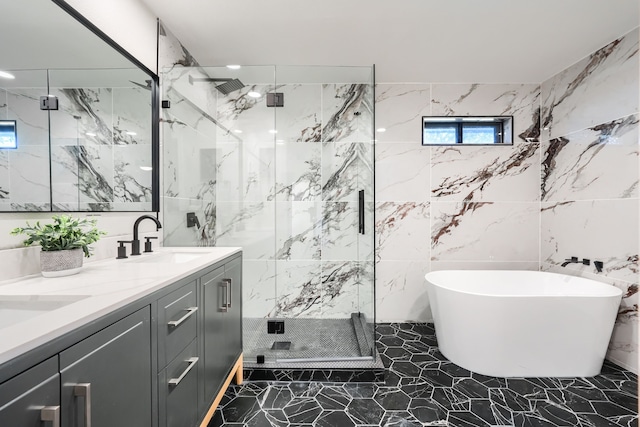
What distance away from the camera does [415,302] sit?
294cm

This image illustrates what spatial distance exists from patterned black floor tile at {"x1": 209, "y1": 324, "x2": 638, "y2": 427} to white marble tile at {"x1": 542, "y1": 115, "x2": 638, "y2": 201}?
136 cm

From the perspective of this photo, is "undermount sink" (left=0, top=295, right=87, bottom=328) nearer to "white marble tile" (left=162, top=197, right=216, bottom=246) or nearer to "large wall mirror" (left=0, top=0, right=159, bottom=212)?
"large wall mirror" (left=0, top=0, right=159, bottom=212)

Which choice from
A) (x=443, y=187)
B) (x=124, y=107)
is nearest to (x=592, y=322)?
(x=443, y=187)

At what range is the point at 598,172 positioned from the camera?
90.7 inches

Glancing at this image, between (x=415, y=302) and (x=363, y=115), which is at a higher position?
(x=363, y=115)

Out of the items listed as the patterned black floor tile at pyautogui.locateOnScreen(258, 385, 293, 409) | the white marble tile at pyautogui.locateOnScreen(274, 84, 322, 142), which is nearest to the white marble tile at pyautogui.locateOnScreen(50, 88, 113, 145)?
the white marble tile at pyautogui.locateOnScreen(274, 84, 322, 142)

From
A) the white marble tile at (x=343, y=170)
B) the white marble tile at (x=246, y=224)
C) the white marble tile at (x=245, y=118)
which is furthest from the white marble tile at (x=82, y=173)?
the white marble tile at (x=343, y=170)

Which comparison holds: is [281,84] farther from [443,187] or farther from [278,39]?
[443,187]

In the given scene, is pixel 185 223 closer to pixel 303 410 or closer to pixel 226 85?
pixel 226 85

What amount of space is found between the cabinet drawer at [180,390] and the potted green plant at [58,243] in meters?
0.56

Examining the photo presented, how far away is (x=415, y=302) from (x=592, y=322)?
4.40 ft

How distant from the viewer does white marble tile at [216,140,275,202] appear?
8.18 feet

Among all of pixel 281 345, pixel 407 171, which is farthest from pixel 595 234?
pixel 281 345

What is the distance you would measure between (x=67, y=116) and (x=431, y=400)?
8.05 feet
